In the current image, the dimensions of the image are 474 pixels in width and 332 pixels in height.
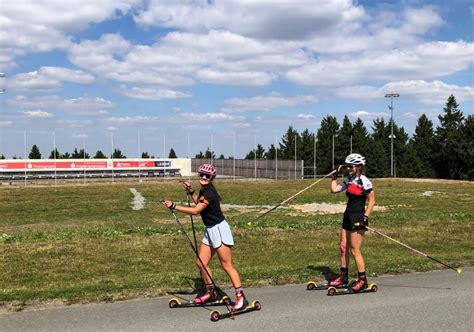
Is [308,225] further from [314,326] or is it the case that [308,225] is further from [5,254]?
[314,326]

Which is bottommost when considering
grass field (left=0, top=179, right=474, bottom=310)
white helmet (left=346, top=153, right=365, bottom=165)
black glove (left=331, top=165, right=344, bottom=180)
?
grass field (left=0, top=179, right=474, bottom=310)

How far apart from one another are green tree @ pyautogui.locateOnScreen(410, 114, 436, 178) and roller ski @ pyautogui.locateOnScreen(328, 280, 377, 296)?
92603 millimetres

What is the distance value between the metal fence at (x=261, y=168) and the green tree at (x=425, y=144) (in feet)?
125

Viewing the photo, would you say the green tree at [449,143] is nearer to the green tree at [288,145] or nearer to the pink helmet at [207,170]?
the green tree at [288,145]

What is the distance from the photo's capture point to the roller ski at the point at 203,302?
7.05 m

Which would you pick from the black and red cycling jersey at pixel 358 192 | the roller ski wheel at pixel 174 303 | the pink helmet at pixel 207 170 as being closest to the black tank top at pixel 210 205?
the pink helmet at pixel 207 170

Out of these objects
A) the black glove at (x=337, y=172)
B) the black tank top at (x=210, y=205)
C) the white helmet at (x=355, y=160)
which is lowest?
the black tank top at (x=210, y=205)

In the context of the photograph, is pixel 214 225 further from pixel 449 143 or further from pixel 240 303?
pixel 449 143

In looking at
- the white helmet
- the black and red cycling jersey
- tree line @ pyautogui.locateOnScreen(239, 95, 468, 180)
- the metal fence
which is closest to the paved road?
the black and red cycling jersey

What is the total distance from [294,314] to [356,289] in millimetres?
1584

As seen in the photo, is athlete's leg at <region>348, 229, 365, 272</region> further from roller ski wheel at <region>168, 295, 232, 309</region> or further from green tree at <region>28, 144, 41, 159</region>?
green tree at <region>28, 144, 41, 159</region>

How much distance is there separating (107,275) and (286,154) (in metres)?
96.4

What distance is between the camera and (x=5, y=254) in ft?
36.7

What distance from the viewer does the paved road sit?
20.2 ft
